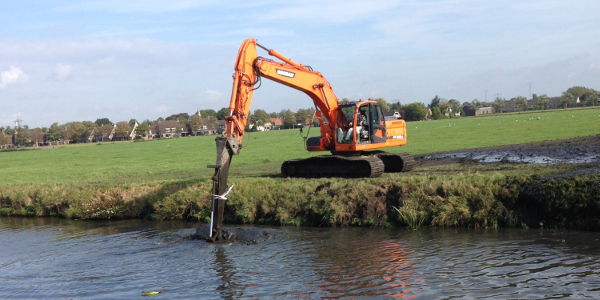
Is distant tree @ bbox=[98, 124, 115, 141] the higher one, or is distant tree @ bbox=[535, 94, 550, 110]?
distant tree @ bbox=[535, 94, 550, 110]

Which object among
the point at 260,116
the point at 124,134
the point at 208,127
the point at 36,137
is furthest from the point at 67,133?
the point at 260,116

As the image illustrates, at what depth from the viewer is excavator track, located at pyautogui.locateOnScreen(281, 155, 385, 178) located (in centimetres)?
2019

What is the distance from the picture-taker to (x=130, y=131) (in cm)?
15712

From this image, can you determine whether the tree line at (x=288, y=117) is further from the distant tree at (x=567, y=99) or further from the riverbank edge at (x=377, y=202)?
the riverbank edge at (x=377, y=202)

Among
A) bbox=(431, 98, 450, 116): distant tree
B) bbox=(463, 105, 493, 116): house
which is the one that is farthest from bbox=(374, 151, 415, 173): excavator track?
bbox=(463, 105, 493, 116): house

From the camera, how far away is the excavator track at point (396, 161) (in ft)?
72.1

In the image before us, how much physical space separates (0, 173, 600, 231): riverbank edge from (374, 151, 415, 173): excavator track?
14.2ft

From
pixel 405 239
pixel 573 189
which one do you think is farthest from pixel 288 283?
pixel 573 189

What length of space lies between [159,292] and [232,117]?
7019 mm

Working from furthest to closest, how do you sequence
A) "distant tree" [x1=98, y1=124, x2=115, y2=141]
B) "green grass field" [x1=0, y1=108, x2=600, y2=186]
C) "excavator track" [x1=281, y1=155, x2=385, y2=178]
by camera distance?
"distant tree" [x1=98, y1=124, x2=115, y2=141], "green grass field" [x1=0, y1=108, x2=600, y2=186], "excavator track" [x1=281, y1=155, x2=385, y2=178]

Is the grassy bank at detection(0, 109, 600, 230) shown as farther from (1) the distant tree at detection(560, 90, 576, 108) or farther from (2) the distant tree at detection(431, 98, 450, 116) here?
(1) the distant tree at detection(560, 90, 576, 108)

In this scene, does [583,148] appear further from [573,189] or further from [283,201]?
[283,201]

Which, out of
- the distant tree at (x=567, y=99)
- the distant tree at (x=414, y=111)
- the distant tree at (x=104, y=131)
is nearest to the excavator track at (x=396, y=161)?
the distant tree at (x=414, y=111)

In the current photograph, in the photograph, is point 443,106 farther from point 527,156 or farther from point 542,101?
point 527,156
